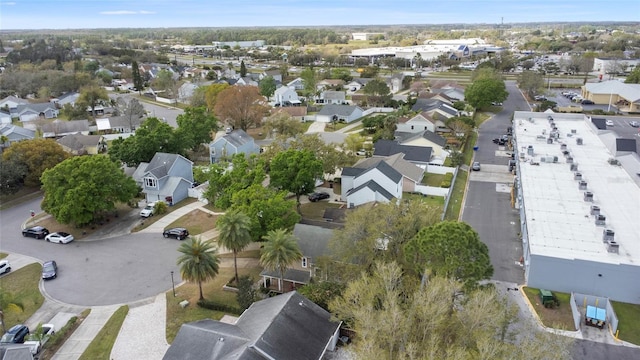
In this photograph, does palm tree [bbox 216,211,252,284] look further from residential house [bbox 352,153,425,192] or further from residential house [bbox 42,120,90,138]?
residential house [bbox 42,120,90,138]

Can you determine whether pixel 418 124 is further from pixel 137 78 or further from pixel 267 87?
pixel 137 78

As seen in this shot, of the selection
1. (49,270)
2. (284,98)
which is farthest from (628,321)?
(284,98)

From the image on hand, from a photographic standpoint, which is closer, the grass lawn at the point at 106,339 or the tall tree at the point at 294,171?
the grass lawn at the point at 106,339

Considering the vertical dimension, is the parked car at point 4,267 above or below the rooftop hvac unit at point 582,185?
below

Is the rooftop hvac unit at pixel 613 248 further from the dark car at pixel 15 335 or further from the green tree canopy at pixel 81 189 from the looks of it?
the green tree canopy at pixel 81 189

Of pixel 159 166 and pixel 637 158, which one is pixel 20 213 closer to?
pixel 159 166

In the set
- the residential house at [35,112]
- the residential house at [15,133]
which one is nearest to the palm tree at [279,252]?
the residential house at [15,133]

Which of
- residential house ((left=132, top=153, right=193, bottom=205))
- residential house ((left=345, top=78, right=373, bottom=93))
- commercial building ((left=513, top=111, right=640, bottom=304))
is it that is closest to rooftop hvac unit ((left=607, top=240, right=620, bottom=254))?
commercial building ((left=513, top=111, right=640, bottom=304))
